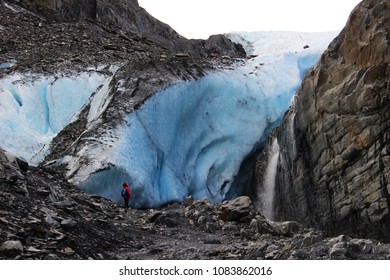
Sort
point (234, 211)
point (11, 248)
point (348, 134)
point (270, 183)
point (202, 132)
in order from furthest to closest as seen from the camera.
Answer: point (270, 183) < point (202, 132) < point (348, 134) < point (234, 211) < point (11, 248)

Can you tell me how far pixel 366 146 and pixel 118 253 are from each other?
7.17 meters

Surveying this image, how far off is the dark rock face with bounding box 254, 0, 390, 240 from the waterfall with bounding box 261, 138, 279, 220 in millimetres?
1753

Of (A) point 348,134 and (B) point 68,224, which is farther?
(A) point 348,134

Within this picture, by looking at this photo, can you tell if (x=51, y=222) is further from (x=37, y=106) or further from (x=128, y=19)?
(x=128, y=19)

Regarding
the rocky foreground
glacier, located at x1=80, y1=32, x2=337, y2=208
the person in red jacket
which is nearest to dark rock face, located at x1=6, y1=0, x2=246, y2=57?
glacier, located at x1=80, y1=32, x2=337, y2=208

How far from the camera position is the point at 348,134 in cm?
1323

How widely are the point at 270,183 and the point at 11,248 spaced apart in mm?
13205

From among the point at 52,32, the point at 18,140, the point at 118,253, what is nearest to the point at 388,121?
the point at 118,253

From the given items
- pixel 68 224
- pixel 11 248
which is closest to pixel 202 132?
pixel 68 224

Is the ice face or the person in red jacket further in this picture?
the ice face

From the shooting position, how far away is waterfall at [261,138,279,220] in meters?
18.0

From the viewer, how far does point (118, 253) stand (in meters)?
7.38

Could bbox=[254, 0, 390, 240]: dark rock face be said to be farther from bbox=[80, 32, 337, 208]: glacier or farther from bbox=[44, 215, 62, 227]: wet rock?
bbox=[44, 215, 62, 227]: wet rock

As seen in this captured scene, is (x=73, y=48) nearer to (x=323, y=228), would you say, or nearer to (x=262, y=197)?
(x=262, y=197)
